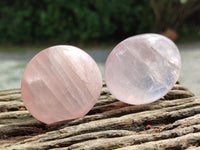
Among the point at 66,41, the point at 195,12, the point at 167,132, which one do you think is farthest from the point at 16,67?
the point at 195,12

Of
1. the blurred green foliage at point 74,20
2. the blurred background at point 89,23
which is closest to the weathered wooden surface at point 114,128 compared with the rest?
the blurred background at point 89,23

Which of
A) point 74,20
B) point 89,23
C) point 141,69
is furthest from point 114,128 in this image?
point 74,20

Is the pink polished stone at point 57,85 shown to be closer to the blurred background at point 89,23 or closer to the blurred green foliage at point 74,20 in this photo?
the blurred background at point 89,23

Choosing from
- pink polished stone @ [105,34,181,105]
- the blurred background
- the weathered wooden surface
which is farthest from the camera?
the blurred background

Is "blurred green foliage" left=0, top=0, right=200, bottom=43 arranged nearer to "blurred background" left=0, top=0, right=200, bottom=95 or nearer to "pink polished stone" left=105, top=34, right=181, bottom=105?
"blurred background" left=0, top=0, right=200, bottom=95

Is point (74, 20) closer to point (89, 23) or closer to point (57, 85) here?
point (89, 23)

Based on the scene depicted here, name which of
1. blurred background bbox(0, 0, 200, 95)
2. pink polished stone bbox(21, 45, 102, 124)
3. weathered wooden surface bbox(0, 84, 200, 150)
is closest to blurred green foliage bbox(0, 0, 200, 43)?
blurred background bbox(0, 0, 200, 95)

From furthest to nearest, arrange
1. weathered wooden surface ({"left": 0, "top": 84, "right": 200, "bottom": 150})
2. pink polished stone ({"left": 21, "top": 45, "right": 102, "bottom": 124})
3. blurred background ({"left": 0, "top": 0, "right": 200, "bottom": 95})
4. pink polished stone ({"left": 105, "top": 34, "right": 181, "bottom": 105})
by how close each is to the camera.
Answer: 1. blurred background ({"left": 0, "top": 0, "right": 200, "bottom": 95})
2. pink polished stone ({"left": 105, "top": 34, "right": 181, "bottom": 105})
3. pink polished stone ({"left": 21, "top": 45, "right": 102, "bottom": 124})
4. weathered wooden surface ({"left": 0, "top": 84, "right": 200, "bottom": 150})
